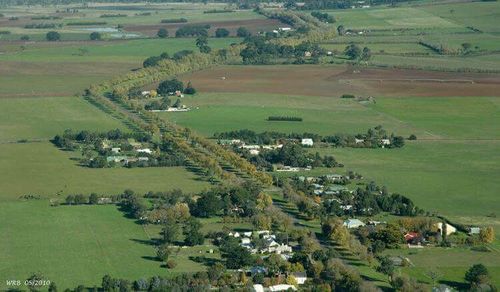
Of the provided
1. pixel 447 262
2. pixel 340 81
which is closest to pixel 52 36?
pixel 340 81

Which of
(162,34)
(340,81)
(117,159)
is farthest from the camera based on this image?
(162,34)

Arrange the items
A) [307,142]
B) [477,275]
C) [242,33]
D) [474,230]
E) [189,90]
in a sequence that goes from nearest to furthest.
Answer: [477,275] < [474,230] < [307,142] < [189,90] < [242,33]

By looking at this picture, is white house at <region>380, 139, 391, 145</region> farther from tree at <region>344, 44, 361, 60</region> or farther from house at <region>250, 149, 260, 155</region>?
tree at <region>344, 44, 361, 60</region>

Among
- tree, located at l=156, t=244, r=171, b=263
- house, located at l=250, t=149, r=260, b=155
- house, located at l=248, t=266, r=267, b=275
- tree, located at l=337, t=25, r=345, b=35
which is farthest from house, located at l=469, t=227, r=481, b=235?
tree, located at l=337, t=25, r=345, b=35

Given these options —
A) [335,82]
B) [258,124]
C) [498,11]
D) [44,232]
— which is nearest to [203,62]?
[335,82]

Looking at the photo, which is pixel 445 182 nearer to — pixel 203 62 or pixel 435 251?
pixel 435 251

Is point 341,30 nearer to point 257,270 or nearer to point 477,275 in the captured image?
point 257,270

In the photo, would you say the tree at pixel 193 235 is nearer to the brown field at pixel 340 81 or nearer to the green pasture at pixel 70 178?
the green pasture at pixel 70 178
